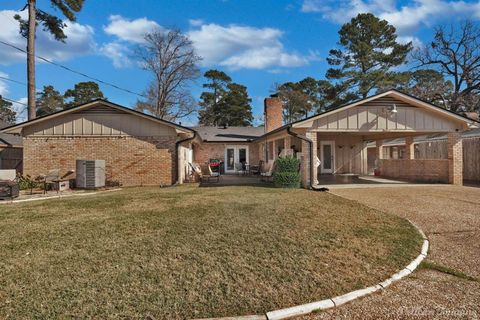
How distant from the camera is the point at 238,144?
20.4m

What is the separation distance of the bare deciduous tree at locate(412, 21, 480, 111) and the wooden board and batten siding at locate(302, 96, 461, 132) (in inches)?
687

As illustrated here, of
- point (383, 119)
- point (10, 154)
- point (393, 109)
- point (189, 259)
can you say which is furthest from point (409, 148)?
point (10, 154)

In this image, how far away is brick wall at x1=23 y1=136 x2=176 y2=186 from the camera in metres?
12.4

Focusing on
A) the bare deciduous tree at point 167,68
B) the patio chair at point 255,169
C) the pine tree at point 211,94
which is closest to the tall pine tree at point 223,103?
the pine tree at point 211,94

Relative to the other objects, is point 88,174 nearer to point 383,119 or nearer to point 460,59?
point 383,119

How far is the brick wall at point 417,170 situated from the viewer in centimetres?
1273

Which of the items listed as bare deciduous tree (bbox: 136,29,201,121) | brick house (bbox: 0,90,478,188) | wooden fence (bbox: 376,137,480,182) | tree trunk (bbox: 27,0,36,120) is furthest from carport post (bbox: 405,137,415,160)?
bare deciduous tree (bbox: 136,29,201,121)

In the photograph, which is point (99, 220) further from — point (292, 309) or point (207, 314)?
point (292, 309)

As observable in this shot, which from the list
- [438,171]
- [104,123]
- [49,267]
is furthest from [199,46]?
[49,267]

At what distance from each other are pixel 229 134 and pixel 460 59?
22.5 metres

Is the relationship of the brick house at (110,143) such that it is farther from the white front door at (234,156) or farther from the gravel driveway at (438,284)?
the gravel driveway at (438,284)

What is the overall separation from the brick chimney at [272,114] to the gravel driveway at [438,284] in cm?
1376

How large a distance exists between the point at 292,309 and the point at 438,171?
13433mm

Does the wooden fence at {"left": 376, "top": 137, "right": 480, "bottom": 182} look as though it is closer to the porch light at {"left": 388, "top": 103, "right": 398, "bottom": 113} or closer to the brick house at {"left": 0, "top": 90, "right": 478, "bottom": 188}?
the brick house at {"left": 0, "top": 90, "right": 478, "bottom": 188}
